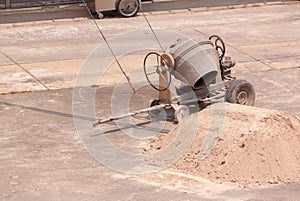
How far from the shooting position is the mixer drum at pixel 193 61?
1239 centimetres

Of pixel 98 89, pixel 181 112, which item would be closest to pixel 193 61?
pixel 181 112

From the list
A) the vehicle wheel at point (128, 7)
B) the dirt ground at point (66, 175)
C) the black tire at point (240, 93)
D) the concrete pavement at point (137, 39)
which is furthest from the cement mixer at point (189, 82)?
the vehicle wheel at point (128, 7)

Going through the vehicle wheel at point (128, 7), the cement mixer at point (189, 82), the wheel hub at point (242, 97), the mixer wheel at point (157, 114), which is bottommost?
the vehicle wheel at point (128, 7)

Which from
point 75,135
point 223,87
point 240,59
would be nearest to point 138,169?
point 75,135

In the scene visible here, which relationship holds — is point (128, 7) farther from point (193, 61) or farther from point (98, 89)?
point (193, 61)

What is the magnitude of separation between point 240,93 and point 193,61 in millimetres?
1227

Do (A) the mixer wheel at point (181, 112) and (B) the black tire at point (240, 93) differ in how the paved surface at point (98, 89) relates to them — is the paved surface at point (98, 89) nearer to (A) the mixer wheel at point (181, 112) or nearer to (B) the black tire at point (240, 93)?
(B) the black tire at point (240, 93)

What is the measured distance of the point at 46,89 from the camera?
14.9m

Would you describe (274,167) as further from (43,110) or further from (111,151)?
(43,110)

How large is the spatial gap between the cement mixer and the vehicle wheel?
309 inches

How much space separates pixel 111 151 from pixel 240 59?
20.5 feet

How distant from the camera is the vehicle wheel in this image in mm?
20547

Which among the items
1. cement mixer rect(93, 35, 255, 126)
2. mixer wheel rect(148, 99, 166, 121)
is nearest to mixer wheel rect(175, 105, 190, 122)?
cement mixer rect(93, 35, 255, 126)

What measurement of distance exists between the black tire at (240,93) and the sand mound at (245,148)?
1618mm
